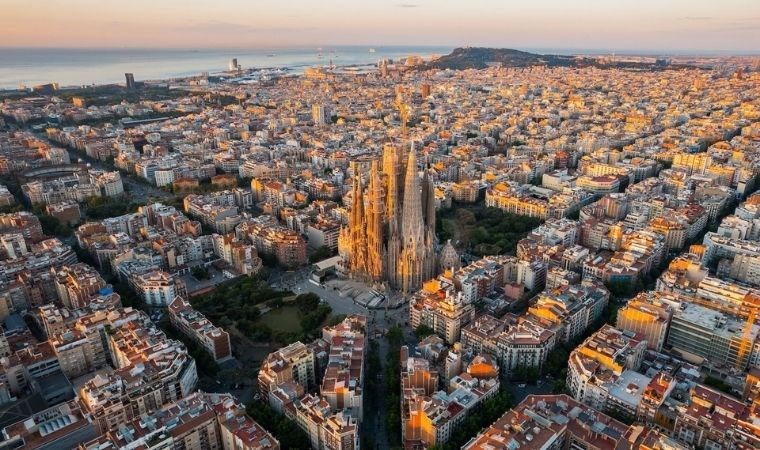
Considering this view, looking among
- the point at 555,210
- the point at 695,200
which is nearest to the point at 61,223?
the point at 555,210

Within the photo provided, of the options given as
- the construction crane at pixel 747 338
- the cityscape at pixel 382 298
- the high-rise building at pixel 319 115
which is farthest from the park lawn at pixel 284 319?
the high-rise building at pixel 319 115

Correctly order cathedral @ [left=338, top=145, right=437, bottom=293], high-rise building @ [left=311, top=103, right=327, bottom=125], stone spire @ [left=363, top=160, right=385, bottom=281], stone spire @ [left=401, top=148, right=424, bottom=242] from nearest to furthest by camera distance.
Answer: stone spire @ [left=401, top=148, right=424, bottom=242] < stone spire @ [left=363, top=160, right=385, bottom=281] < cathedral @ [left=338, top=145, right=437, bottom=293] < high-rise building @ [left=311, top=103, right=327, bottom=125]

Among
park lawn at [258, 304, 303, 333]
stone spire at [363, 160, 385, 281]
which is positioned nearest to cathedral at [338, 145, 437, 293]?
stone spire at [363, 160, 385, 281]

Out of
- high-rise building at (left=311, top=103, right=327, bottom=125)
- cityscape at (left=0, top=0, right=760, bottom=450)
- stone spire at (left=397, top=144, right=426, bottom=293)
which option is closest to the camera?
cityscape at (left=0, top=0, right=760, bottom=450)

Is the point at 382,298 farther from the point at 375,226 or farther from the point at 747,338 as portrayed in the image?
the point at 747,338

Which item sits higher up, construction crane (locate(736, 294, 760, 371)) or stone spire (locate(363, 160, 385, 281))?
stone spire (locate(363, 160, 385, 281))

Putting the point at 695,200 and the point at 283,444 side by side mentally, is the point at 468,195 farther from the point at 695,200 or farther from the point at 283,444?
the point at 283,444

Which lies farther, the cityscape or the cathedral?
the cathedral

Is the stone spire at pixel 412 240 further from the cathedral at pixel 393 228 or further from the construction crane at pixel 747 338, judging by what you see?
the construction crane at pixel 747 338

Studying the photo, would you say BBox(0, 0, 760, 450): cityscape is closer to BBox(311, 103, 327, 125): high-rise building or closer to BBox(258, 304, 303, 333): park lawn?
BBox(258, 304, 303, 333): park lawn
